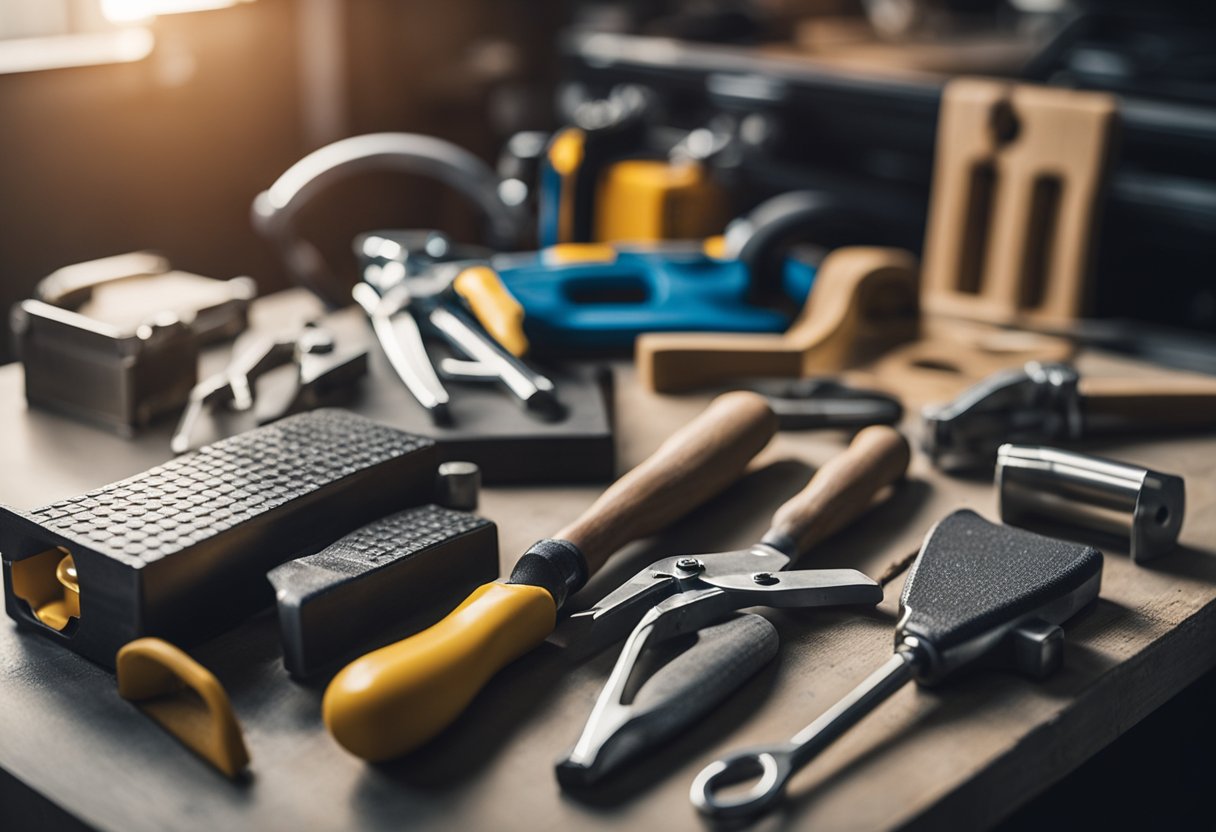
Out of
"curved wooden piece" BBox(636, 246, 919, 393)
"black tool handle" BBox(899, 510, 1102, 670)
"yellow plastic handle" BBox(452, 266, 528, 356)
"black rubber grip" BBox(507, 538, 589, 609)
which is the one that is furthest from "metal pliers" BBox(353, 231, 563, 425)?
"black tool handle" BBox(899, 510, 1102, 670)

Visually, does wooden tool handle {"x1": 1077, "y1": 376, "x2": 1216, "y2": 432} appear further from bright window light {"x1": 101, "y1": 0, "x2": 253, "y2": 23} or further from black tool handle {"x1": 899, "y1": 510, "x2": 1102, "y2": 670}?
bright window light {"x1": 101, "y1": 0, "x2": 253, "y2": 23}

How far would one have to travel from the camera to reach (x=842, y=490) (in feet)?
2.82

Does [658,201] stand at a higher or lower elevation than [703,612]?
higher

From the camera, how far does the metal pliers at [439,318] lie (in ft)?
3.31

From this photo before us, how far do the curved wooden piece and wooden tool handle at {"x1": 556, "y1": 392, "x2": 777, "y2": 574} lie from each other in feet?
0.55

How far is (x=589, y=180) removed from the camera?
1.46 m

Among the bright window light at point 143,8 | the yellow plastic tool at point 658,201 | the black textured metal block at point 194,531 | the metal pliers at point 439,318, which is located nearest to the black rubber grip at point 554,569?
the black textured metal block at point 194,531

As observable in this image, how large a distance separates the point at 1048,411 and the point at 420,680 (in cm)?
60

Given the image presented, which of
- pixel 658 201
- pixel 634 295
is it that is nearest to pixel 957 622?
pixel 634 295

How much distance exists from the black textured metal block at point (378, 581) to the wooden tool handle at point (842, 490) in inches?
7.4

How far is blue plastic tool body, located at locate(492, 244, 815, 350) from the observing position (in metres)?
1.17

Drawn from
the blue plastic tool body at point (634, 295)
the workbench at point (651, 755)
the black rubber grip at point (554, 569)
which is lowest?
the workbench at point (651, 755)

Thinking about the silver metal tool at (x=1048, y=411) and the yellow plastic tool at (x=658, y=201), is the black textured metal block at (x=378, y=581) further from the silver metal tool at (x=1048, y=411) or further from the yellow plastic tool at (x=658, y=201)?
the yellow plastic tool at (x=658, y=201)

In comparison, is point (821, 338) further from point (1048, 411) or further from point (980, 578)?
point (980, 578)
